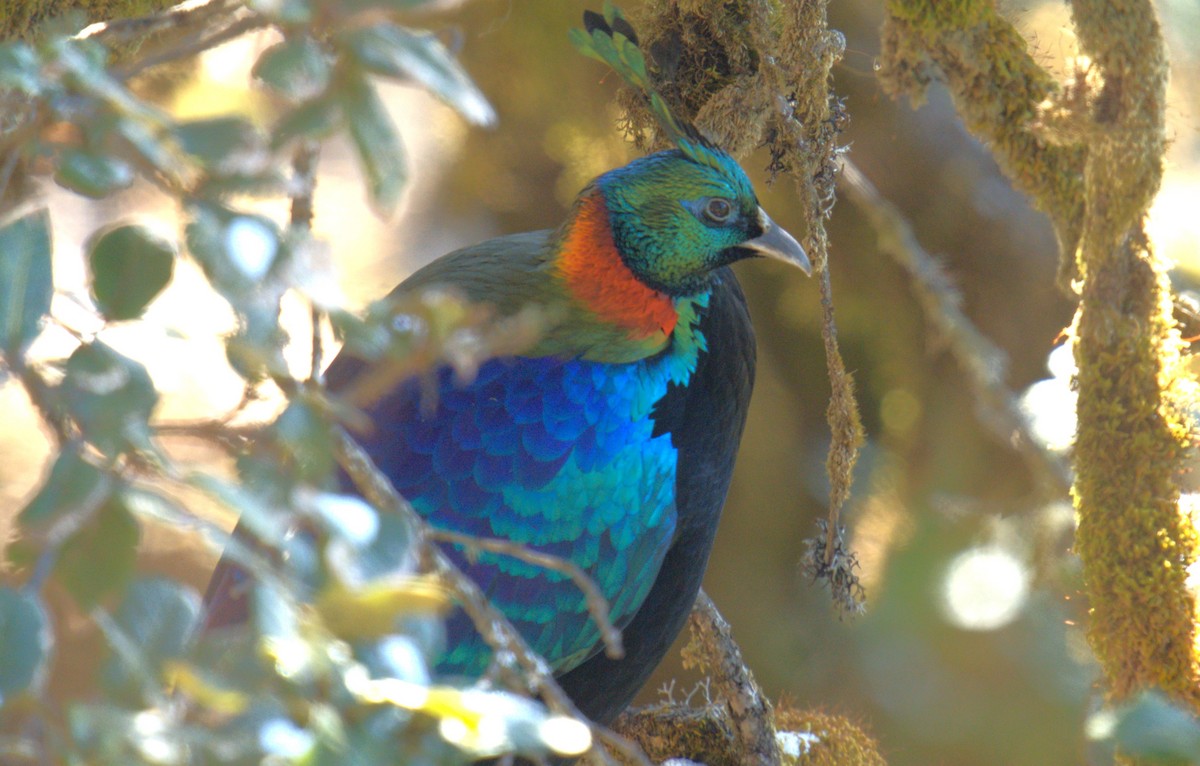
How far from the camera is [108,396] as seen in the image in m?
0.63

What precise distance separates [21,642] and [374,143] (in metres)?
0.31

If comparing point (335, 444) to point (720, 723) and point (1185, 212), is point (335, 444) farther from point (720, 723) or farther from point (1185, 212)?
point (1185, 212)

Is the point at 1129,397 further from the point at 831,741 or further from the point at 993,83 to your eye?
the point at 831,741

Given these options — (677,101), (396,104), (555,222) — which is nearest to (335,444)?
(677,101)

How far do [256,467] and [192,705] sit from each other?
0.15 meters

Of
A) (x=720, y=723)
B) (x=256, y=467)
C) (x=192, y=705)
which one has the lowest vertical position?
(x=192, y=705)

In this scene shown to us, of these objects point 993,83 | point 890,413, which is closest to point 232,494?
point 993,83

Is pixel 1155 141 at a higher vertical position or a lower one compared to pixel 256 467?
higher

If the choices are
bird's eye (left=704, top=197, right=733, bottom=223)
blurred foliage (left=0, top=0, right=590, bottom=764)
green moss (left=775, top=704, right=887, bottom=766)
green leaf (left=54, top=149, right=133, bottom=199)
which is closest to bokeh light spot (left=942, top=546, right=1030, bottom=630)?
green moss (left=775, top=704, right=887, bottom=766)

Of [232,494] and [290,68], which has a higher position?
[290,68]

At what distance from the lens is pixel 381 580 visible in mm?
622

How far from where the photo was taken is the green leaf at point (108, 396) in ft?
2.03

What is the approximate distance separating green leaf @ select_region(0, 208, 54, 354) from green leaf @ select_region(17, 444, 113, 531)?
87 millimetres

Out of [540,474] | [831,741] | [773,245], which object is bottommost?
[540,474]
